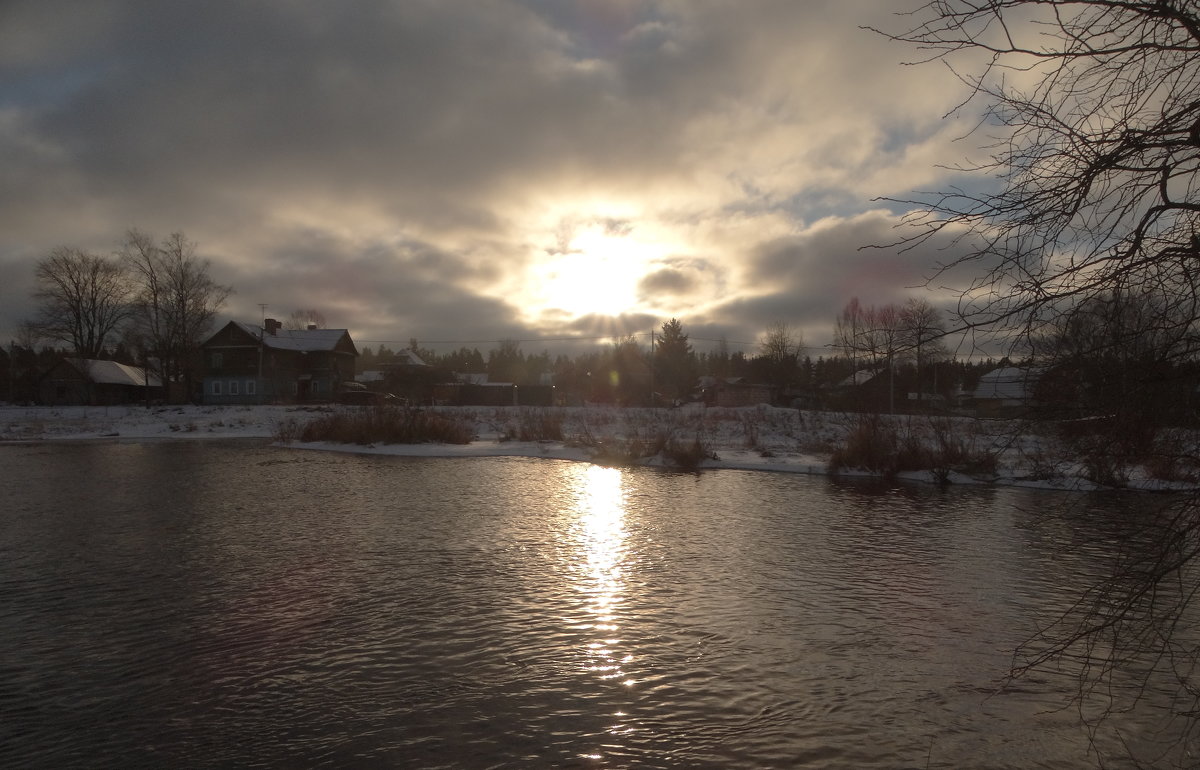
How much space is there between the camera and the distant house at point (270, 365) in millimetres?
68750

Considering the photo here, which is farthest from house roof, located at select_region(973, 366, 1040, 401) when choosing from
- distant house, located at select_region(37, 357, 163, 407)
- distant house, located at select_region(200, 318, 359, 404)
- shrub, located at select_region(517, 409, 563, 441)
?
distant house, located at select_region(37, 357, 163, 407)

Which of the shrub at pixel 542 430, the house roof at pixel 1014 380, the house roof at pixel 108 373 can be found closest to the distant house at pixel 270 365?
the house roof at pixel 108 373

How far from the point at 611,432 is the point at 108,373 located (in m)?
67.1

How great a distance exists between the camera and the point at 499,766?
4500 millimetres

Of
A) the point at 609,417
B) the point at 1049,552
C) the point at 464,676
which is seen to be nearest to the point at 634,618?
A: the point at 464,676

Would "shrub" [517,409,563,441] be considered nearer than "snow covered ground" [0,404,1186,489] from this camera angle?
No

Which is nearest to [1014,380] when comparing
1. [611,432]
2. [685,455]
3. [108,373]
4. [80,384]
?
[685,455]

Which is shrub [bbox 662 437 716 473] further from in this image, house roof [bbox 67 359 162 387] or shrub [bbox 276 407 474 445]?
house roof [bbox 67 359 162 387]

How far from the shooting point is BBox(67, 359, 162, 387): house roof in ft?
233

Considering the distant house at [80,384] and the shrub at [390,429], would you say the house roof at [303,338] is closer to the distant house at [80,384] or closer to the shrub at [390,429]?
the distant house at [80,384]

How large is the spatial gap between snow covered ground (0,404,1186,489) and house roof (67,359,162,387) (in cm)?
1918

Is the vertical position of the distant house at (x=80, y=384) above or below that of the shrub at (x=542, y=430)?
above

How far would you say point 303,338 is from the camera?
75.6 m

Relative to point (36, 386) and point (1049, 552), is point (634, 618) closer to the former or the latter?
point (1049, 552)
